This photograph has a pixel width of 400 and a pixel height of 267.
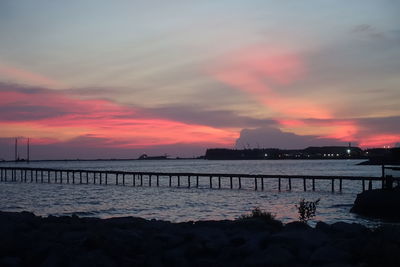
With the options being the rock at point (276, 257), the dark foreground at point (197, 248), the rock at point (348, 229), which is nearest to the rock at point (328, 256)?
the dark foreground at point (197, 248)

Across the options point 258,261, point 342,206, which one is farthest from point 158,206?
point 258,261

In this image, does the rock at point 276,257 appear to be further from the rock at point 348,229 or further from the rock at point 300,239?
the rock at point 348,229

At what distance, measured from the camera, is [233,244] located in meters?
8.66

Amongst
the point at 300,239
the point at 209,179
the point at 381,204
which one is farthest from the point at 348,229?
the point at 209,179

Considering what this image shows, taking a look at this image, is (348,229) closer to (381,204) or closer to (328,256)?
(328,256)

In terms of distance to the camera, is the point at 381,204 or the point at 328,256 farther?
the point at 381,204

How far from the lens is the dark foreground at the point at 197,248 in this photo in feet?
23.9

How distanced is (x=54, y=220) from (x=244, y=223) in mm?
4889

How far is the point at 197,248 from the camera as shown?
319 inches

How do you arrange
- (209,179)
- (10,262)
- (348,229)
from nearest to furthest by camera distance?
1. (10,262)
2. (348,229)
3. (209,179)

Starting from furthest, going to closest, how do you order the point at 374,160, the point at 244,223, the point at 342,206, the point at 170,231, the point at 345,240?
the point at 374,160
the point at 342,206
the point at 244,223
the point at 170,231
the point at 345,240

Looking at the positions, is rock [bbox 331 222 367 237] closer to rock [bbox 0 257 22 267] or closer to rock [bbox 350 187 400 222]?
rock [bbox 0 257 22 267]

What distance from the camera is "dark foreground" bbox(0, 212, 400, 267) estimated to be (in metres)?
7.29

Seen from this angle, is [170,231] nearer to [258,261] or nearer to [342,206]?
[258,261]
